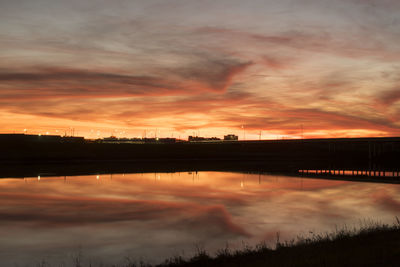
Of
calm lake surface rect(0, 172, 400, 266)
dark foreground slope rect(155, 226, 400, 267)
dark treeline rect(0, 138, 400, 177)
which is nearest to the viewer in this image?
dark foreground slope rect(155, 226, 400, 267)

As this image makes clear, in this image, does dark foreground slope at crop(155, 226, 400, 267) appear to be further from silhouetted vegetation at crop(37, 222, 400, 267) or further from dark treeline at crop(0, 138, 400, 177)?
dark treeline at crop(0, 138, 400, 177)

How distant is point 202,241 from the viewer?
62.3 ft

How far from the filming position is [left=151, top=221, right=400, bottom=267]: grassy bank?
1278 cm

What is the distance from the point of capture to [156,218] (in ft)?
81.6

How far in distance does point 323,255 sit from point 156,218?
43.9 feet

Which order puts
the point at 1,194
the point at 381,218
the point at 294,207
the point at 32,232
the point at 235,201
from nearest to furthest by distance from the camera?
the point at 32,232 → the point at 381,218 → the point at 294,207 → the point at 235,201 → the point at 1,194

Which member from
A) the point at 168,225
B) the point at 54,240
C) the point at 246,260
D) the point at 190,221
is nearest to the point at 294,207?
the point at 190,221

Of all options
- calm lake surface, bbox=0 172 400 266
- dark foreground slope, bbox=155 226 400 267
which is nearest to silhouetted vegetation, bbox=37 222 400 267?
dark foreground slope, bbox=155 226 400 267

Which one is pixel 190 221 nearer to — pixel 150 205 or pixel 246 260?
pixel 150 205

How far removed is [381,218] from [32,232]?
2157 centimetres

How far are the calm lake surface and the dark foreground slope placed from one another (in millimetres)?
2609

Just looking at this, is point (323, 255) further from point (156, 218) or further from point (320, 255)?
point (156, 218)

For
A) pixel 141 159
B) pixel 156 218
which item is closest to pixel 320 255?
pixel 156 218

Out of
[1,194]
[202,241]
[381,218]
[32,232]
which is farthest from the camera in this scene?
[1,194]
